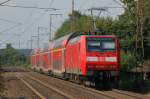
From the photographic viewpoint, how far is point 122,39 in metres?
72.8

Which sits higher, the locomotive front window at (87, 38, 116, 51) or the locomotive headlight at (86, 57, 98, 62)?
the locomotive front window at (87, 38, 116, 51)

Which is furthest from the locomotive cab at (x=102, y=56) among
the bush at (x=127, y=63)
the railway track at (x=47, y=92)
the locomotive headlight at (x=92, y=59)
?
the bush at (x=127, y=63)

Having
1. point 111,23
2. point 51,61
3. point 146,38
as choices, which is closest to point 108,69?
point 51,61

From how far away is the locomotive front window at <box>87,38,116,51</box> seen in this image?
101 feet

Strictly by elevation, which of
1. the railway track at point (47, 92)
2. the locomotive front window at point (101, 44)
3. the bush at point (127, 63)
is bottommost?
the railway track at point (47, 92)

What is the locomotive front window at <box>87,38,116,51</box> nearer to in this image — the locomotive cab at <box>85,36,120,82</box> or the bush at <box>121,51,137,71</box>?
the locomotive cab at <box>85,36,120,82</box>

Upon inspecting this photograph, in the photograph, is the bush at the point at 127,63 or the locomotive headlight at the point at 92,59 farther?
the bush at the point at 127,63

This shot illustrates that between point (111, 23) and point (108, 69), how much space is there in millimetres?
48056

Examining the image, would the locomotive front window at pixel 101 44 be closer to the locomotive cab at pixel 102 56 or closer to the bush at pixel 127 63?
the locomotive cab at pixel 102 56

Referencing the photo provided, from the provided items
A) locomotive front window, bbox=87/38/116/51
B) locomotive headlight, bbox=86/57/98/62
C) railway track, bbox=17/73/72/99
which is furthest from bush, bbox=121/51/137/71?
locomotive headlight, bbox=86/57/98/62

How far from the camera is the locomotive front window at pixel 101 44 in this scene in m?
30.8

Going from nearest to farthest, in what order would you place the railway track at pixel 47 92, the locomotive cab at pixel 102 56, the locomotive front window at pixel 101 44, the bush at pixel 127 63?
the railway track at pixel 47 92
the locomotive cab at pixel 102 56
the locomotive front window at pixel 101 44
the bush at pixel 127 63

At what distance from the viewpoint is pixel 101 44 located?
102 feet

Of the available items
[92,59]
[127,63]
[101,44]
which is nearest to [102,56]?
[92,59]
